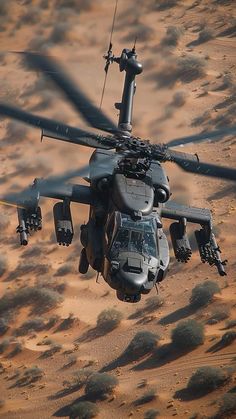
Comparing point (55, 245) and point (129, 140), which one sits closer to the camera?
→ point (129, 140)

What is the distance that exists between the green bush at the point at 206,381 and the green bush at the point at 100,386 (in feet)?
9.14

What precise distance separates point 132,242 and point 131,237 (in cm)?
14

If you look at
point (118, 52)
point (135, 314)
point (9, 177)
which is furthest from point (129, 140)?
point (118, 52)

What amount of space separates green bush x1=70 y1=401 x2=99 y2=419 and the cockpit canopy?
23.3 ft

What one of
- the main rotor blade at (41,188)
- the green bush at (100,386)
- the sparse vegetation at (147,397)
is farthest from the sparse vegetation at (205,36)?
the sparse vegetation at (147,397)

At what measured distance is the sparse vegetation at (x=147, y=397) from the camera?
2069cm

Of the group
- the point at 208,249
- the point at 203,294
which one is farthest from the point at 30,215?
the point at 203,294

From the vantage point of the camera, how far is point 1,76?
1703 inches

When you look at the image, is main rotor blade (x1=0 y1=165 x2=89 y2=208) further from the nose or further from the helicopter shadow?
the helicopter shadow

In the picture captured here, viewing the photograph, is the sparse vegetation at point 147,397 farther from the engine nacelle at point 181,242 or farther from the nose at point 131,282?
the nose at point 131,282

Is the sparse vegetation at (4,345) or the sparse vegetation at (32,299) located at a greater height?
the sparse vegetation at (32,299)

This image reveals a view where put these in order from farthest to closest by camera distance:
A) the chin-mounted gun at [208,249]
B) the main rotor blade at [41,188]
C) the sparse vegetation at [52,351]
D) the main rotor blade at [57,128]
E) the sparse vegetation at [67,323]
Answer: the sparse vegetation at [67,323] < the sparse vegetation at [52,351] < the chin-mounted gun at [208,249] < the main rotor blade at [57,128] < the main rotor blade at [41,188]

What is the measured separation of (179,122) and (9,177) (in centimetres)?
1158

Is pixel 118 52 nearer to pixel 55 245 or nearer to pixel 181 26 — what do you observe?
pixel 181 26
